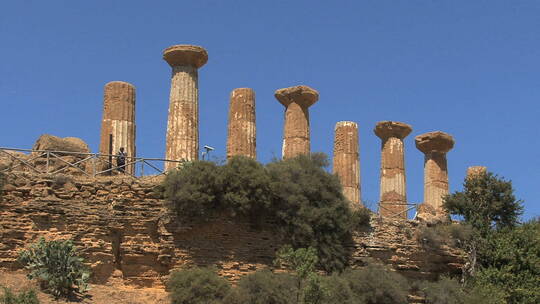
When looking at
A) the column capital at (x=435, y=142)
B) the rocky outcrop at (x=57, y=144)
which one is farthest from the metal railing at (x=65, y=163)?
the column capital at (x=435, y=142)

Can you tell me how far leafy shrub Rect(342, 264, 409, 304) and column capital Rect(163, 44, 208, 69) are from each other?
24.8 feet

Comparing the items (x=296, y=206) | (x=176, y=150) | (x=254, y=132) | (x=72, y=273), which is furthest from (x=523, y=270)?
(x=72, y=273)

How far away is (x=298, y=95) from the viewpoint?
27812 millimetres

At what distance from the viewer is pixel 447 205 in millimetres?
25859

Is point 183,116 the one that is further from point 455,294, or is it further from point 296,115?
point 455,294

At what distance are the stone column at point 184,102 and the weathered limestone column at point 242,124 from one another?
3.97 feet

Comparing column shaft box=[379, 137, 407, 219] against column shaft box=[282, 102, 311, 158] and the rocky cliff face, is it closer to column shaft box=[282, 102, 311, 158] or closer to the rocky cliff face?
column shaft box=[282, 102, 311, 158]

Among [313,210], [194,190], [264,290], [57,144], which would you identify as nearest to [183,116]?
[57,144]

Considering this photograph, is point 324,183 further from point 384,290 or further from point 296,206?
point 384,290

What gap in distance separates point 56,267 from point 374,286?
763cm

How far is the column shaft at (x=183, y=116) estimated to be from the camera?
79.8ft

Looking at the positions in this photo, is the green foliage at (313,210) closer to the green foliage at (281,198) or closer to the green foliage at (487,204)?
the green foliage at (281,198)

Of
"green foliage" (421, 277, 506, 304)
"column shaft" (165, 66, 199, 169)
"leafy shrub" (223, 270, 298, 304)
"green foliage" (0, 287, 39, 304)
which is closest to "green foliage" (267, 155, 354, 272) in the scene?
"leafy shrub" (223, 270, 298, 304)

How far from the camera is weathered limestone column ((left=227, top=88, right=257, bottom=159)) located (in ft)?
83.1
